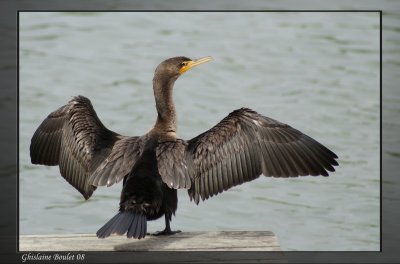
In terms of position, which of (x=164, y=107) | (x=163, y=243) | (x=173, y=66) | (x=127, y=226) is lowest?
(x=163, y=243)

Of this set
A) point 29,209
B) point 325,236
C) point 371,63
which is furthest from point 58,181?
point 371,63

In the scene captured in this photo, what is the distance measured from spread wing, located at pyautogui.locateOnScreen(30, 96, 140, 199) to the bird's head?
592 mm

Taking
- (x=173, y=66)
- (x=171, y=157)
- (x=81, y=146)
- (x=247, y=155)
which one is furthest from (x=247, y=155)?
(x=81, y=146)

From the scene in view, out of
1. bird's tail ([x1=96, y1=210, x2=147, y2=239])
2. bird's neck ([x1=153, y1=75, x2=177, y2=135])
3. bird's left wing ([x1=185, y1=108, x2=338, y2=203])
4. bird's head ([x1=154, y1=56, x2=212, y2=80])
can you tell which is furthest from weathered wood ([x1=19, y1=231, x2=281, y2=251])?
bird's head ([x1=154, y1=56, x2=212, y2=80])

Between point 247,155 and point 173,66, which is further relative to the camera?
point 173,66

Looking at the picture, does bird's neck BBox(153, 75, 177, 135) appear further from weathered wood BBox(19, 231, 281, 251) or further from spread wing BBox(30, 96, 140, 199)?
weathered wood BBox(19, 231, 281, 251)

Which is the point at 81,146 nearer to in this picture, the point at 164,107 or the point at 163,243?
the point at 164,107

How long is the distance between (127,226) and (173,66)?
5.68 feet

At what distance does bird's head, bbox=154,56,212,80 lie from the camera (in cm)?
760

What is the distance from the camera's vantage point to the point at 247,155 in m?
7.13

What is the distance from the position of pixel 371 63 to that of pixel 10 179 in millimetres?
6430

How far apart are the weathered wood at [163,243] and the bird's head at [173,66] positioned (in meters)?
1.43

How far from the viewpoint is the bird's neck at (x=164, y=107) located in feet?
24.4

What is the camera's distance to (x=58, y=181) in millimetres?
11086
